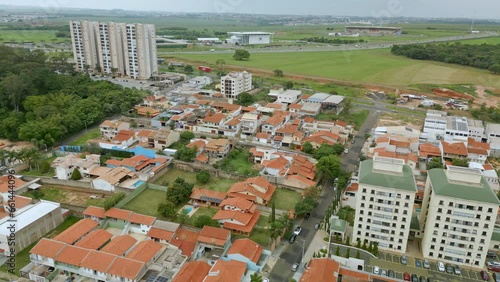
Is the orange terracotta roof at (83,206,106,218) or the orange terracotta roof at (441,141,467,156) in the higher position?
the orange terracotta roof at (441,141,467,156)

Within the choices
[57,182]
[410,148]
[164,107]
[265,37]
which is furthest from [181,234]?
[265,37]

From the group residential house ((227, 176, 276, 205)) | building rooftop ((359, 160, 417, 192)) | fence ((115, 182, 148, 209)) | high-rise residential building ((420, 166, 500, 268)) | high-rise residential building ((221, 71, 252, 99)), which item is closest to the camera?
high-rise residential building ((420, 166, 500, 268))

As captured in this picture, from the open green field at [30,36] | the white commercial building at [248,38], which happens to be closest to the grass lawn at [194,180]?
the open green field at [30,36]

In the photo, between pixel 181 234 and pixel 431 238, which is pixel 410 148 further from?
pixel 181 234

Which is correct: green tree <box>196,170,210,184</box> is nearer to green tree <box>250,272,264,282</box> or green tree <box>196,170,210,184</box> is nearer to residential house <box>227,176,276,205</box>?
residential house <box>227,176,276,205</box>

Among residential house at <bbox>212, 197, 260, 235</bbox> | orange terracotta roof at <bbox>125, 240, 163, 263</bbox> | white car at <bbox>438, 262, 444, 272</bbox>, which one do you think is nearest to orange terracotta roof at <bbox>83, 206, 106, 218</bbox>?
orange terracotta roof at <bbox>125, 240, 163, 263</bbox>

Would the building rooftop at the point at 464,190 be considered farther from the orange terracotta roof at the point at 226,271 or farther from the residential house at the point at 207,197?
the residential house at the point at 207,197
